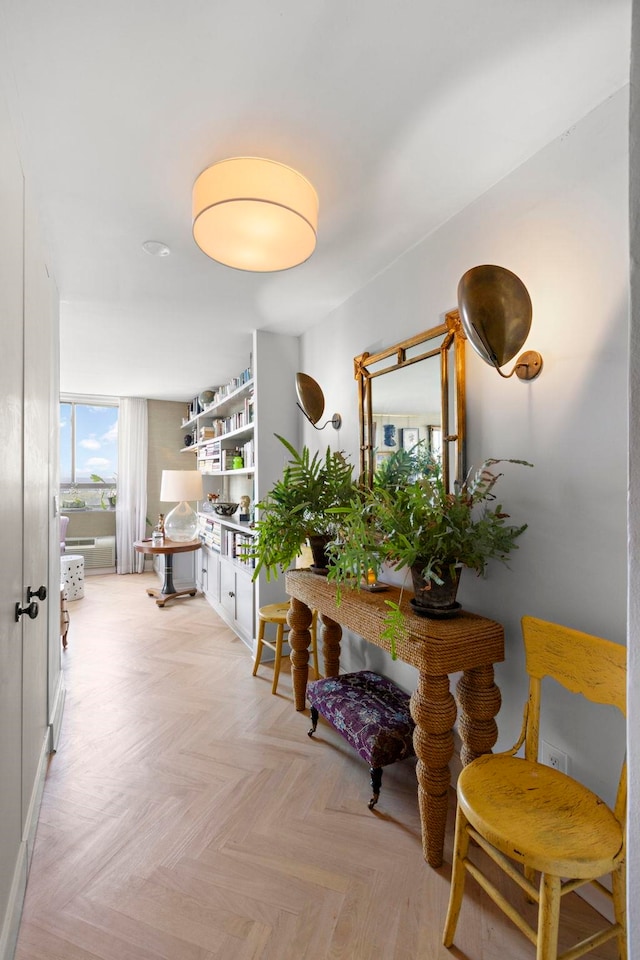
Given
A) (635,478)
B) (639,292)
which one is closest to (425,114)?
(639,292)

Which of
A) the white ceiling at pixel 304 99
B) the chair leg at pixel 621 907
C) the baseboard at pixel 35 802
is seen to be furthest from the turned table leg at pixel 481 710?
the white ceiling at pixel 304 99

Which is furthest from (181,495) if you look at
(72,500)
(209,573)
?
(72,500)

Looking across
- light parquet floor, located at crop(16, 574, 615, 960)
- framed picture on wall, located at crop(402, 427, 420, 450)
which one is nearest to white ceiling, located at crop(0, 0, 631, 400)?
framed picture on wall, located at crop(402, 427, 420, 450)

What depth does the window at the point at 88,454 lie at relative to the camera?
6.31 meters

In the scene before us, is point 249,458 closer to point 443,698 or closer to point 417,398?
point 417,398

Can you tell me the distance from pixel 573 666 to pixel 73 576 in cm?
516

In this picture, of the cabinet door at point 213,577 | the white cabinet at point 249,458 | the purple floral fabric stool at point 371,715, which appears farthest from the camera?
the cabinet door at point 213,577

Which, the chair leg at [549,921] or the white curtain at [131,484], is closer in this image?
the chair leg at [549,921]

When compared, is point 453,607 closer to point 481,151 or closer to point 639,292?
point 639,292

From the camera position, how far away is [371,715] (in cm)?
195

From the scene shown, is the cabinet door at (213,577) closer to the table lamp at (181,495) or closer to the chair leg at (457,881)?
the table lamp at (181,495)

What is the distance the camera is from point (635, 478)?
0.78 m

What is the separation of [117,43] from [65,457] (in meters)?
5.98

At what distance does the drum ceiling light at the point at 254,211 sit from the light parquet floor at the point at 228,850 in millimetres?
2201
